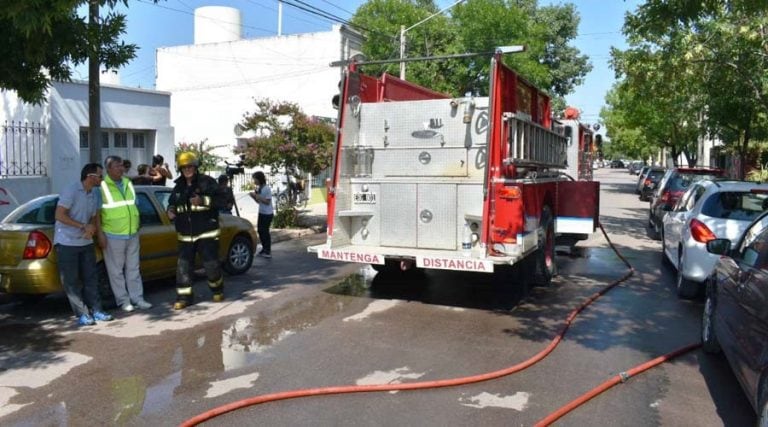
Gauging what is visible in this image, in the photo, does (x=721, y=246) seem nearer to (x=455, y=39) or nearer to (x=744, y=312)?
(x=744, y=312)

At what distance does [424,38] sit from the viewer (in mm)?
29297

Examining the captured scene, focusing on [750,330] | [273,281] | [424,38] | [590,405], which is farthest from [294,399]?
[424,38]

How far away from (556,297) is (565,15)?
36.0 metres

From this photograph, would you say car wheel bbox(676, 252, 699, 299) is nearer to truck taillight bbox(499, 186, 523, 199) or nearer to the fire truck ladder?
the fire truck ladder

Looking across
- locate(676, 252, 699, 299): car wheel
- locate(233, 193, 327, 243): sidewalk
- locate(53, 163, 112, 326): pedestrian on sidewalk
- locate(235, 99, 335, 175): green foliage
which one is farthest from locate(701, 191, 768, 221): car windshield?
locate(235, 99, 335, 175): green foliage

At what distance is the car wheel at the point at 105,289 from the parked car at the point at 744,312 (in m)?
6.15

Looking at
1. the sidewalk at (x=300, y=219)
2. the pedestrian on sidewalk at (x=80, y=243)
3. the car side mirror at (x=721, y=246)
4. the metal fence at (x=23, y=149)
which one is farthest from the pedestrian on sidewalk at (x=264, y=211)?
the car side mirror at (x=721, y=246)

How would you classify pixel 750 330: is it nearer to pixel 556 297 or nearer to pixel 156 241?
pixel 556 297

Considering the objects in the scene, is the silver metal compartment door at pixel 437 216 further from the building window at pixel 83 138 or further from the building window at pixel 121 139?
the building window at pixel 121 139

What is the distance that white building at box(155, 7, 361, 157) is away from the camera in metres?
28.1

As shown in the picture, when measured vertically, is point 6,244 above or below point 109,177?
below

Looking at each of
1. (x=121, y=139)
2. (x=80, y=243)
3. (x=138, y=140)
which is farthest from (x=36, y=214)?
(x=138, y=140)

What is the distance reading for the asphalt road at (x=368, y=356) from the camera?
4.61 metres

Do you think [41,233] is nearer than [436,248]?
Yes
